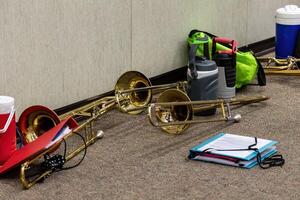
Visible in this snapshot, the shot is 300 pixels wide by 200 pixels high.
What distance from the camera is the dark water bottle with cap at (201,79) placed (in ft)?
13.1

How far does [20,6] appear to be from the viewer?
348 centimetres

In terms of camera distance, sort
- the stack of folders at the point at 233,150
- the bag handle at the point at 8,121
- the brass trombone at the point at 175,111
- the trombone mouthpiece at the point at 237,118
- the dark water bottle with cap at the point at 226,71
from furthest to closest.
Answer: the dark water bottle with cap at the point at 226,71 < the trombone mouthpiece at the point at 237,118 < the brass trombone at the point at 175,111 < the stack of folders at the point at 233,150 < the bag handle at the point at 8,121

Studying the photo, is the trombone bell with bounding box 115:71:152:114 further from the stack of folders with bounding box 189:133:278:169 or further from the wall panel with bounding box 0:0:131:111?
the stack of folders with bounding box 189:133:278:169

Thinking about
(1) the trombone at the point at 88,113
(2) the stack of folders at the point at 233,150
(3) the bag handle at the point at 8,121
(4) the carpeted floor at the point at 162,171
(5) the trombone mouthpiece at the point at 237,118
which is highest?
(3) the bag handle at the point at 8,121

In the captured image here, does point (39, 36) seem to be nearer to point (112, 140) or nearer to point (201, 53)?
point (112, 140)

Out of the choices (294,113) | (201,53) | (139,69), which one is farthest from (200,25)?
(294,113)

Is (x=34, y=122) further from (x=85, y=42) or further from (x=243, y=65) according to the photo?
(x=243, y=65)

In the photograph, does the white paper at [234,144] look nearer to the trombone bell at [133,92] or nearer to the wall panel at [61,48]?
the trombone bell at [133,92]

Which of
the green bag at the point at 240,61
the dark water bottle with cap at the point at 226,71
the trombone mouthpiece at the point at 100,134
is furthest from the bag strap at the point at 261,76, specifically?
the trombone mouthpiece at the point at 100,134

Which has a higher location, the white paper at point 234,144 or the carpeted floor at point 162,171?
the white paper at point 234,144

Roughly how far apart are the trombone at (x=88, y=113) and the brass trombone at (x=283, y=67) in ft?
3.64

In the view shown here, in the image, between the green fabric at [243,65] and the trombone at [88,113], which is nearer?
the trombone at [88,113]

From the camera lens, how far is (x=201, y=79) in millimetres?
4012

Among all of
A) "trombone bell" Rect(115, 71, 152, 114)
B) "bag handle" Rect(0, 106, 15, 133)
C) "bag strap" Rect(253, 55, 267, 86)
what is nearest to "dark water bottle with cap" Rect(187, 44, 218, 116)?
"trombone bell" Rect(115, 71, 152, 114)
